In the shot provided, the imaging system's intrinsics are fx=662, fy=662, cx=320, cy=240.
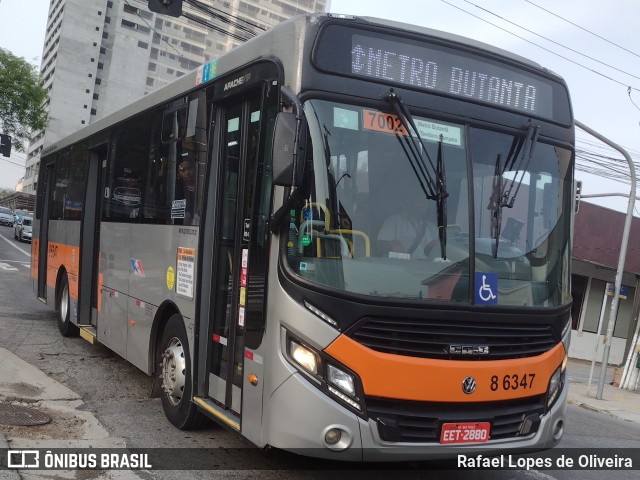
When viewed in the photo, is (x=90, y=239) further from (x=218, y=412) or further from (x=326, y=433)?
(x=326, y=433)

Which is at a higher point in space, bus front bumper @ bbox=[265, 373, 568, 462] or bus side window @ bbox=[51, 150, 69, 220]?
bus side window @ bbox=[51, 150, 69, 220]

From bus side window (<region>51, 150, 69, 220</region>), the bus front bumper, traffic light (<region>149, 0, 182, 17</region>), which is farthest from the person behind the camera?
bus side window (<region>51, 150, 69, 220</region>)

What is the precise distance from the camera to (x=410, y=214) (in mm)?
4484

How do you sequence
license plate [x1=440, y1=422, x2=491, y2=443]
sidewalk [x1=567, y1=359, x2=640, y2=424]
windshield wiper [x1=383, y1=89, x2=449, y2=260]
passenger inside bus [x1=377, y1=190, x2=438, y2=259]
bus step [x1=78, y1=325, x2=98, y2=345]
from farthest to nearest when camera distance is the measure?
sidewalk [x1=567, y1=359, x2=640, y2=424] < bus step [x1=78, y1=325, x2=98, y2=345] < windshield wiper [x1=383, y1=89, x2=449, y2=260] < passenger inside bus [x1=377, y1=190, x2=438, y2=259] < license plate [x1=440, y1=422, x2=491, y2=443]

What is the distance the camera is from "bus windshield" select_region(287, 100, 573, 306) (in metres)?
4.34

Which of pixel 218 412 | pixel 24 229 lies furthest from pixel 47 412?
pixel 24 229

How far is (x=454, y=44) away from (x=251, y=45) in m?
1.58

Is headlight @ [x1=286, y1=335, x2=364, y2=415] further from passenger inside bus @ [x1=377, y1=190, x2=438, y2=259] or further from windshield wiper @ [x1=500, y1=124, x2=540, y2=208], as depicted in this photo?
windshield wiper @ [x1=500, y1=124, x2=540, y2=208]

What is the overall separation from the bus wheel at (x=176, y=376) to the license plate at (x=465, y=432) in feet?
7.81

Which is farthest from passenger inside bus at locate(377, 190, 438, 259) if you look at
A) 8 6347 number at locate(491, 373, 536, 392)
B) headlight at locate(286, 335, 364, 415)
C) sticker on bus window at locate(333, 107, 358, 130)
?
8 6347 number at locate(491, 373, 536, 392)

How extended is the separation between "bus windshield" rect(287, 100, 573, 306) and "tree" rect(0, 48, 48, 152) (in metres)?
42.4

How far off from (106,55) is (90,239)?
336 ft

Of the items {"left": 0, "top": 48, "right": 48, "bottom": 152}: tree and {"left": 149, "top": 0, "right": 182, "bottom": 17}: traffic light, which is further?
{"left": 0, "top": 48, "right": 48, "bottom": 152}: tree

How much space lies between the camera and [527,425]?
4668mm
